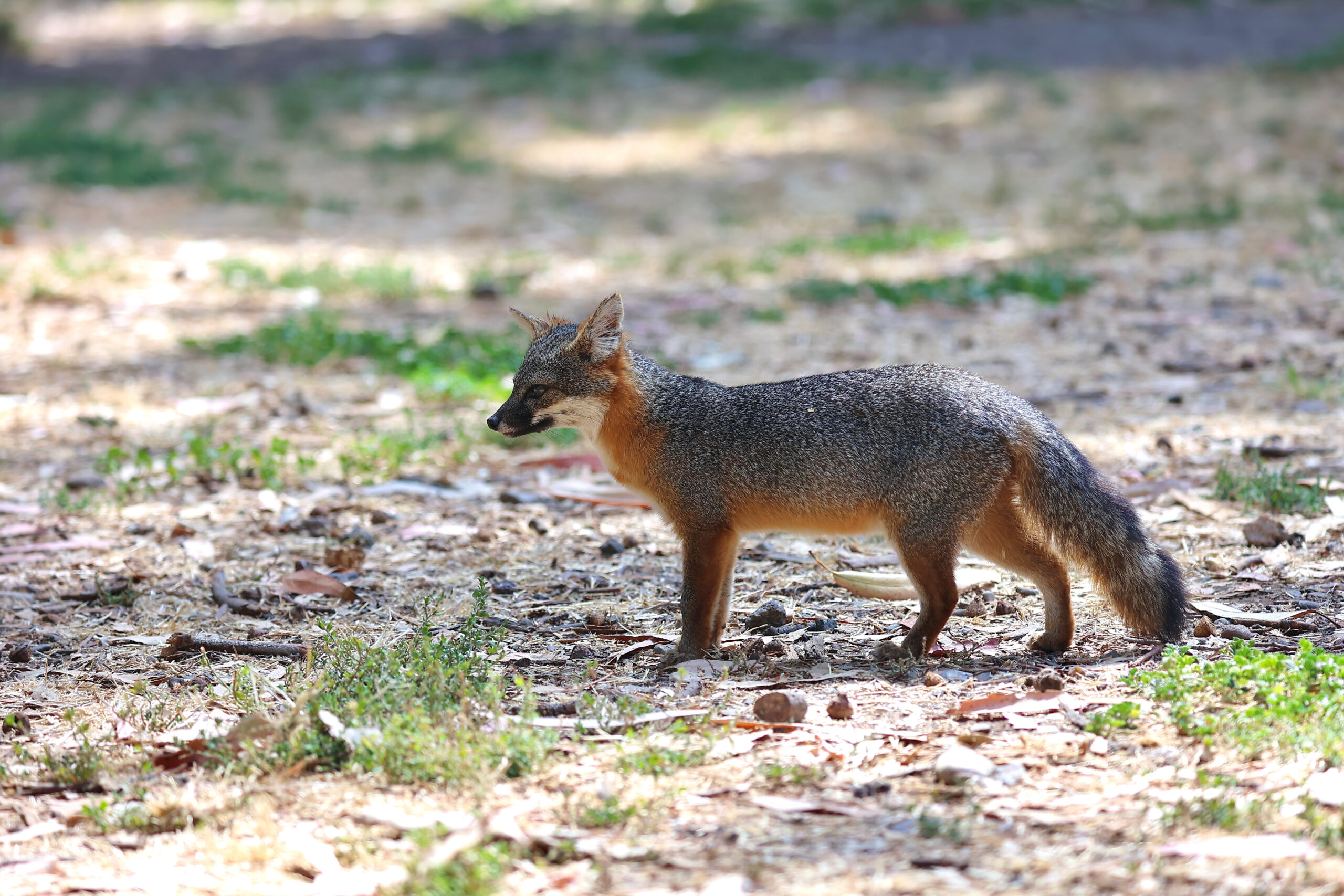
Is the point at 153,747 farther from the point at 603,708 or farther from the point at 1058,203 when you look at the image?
the point at 1058,203

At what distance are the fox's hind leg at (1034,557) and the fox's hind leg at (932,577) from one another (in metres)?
0.11

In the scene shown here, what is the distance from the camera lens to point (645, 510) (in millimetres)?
6262

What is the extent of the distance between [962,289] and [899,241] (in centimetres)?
168

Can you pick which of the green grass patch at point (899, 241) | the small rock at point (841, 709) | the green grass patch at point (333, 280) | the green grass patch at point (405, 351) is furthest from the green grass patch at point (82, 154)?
the small rock at point (841, 709)

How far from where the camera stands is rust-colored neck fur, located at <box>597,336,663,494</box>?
188 inches

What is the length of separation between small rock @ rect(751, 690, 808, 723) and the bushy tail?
1.07 meters

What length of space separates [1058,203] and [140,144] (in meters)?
9.09

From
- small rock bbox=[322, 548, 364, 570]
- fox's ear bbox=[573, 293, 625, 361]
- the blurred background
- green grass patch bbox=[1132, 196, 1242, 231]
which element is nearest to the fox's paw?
Result: fox's ear bbox=[573, 293, 625, 361]

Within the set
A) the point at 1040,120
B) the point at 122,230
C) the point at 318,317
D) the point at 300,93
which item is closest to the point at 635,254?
the point at 318,317

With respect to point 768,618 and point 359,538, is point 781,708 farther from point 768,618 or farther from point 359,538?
point 359,538

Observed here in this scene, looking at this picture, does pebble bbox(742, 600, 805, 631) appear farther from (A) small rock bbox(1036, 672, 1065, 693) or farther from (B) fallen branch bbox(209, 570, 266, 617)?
(B) fallen branch bbox(209, 570, 266, 617)

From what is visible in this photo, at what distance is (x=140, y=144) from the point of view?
1459 cm

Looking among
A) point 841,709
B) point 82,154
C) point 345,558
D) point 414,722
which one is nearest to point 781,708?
point 841,709

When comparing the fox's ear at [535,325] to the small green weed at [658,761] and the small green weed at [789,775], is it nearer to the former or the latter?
the small green weed at [658,761]
